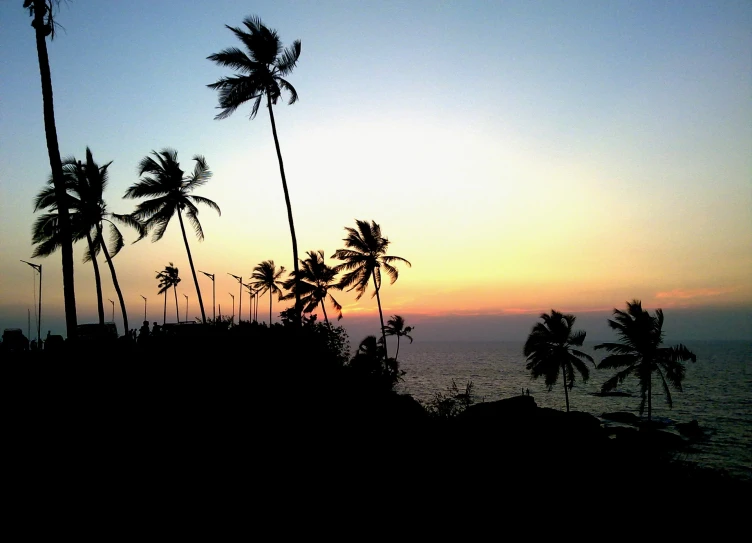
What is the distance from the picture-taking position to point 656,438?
122 ft

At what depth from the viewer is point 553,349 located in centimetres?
3597

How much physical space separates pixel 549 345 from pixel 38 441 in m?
35.4

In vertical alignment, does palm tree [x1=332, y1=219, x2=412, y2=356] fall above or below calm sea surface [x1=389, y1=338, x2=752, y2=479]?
above

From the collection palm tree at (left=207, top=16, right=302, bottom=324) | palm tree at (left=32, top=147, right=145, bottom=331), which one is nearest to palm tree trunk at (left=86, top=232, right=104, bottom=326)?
palm tree at (left=32, top=147, right=145, bottom=331)

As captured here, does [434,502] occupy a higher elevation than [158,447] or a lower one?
lower

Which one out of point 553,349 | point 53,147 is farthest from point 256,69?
point 553,349

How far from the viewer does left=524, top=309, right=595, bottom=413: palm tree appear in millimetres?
35188

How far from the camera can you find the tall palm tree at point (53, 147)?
1382cm

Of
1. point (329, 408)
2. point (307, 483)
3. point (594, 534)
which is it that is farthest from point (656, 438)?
point (307, 483)

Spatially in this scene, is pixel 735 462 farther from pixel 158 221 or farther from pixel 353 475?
pixel 158 221

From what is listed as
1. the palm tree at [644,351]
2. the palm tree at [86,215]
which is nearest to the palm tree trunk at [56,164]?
the palm tree at [86,215]

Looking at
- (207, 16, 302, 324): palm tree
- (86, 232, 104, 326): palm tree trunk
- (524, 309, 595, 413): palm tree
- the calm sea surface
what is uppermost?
(207, 16, 302, 324): palm tree

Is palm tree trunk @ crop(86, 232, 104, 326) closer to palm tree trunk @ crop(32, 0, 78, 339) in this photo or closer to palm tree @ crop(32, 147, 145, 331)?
palm tree @ crop(32, 147, 145, 331)

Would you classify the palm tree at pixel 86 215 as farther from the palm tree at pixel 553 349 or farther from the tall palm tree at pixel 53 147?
the palm tree at pixel 553 349
